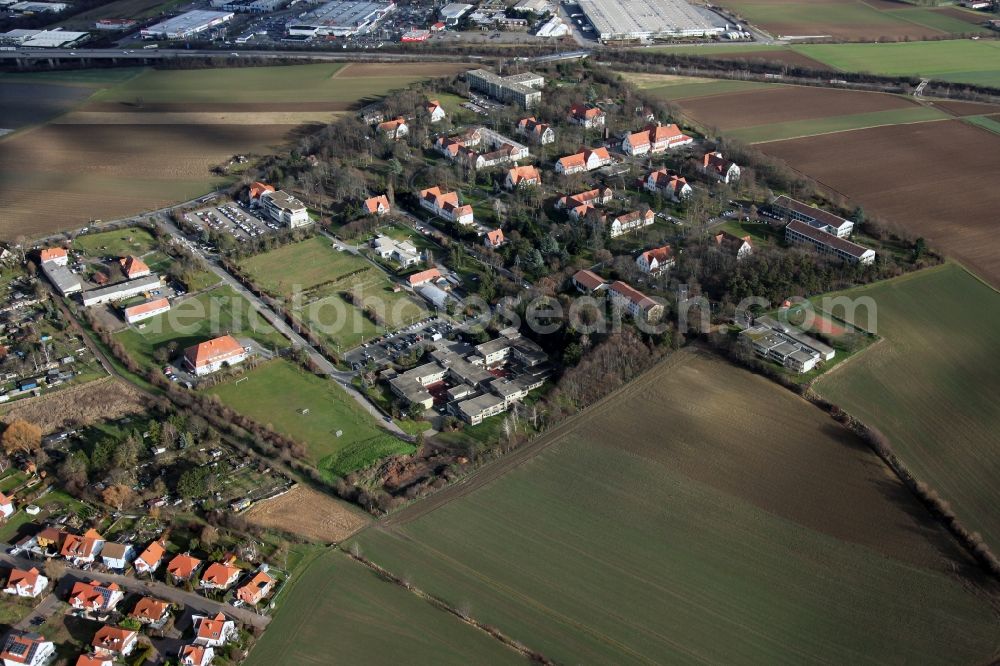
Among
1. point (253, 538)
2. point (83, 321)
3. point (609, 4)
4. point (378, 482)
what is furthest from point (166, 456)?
point (609, 4)

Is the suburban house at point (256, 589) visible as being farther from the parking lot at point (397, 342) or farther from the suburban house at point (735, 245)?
the suburban house at point (735, 245)

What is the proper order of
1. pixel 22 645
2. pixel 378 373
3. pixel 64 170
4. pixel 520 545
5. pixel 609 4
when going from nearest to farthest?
pixel 22 645
pixel 520 545
pixel 378 373
pixel 64 170
pixel 609 4

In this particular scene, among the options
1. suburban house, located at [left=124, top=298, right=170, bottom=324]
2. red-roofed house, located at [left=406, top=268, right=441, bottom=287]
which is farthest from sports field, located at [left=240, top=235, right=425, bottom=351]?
suburban house, located at [left=124, top=298, right=170, bottom=324]

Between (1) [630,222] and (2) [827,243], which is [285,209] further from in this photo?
(2) [827,243]

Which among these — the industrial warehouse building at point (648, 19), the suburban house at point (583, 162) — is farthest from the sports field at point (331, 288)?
the industrial warehouse building at point (648, 19)

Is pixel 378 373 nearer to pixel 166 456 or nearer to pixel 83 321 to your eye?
pixel 166 456

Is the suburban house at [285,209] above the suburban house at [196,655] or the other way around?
A: above

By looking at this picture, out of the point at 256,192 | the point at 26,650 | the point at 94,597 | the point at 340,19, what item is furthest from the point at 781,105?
the point at 26,650
